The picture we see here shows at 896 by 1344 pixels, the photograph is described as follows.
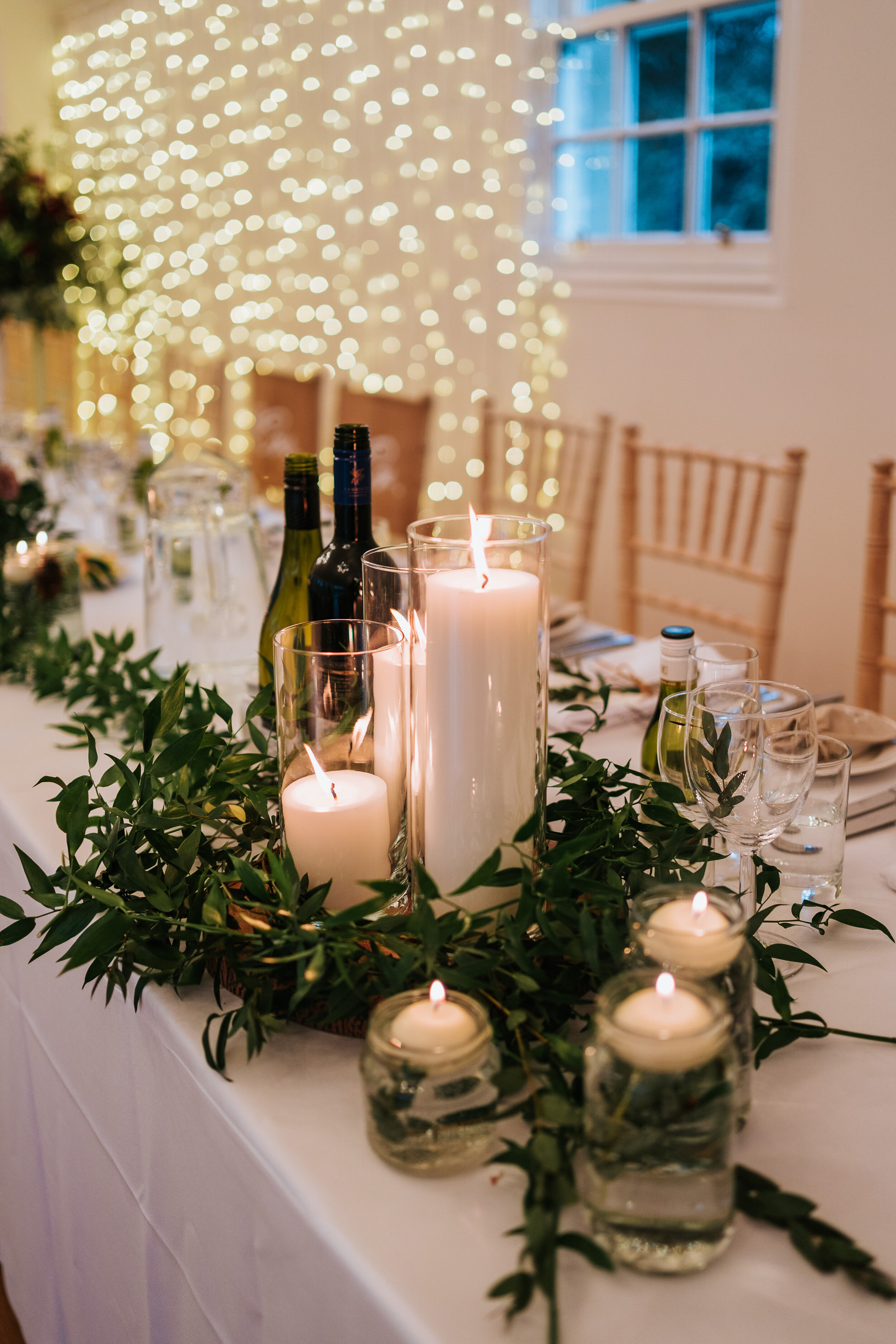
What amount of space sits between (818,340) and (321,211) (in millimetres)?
2025

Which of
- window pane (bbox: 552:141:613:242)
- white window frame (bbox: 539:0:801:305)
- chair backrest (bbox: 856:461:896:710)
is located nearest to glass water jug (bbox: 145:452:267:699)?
chair backrest (bbox: 856:461:896:710)

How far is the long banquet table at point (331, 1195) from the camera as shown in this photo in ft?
1.70

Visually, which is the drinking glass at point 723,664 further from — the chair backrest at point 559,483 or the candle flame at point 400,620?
the chair backrest at point 559,483

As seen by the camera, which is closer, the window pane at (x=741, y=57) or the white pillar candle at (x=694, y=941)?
the white pillar candle at (x=694, y=941)

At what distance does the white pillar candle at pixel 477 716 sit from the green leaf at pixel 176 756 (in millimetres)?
174

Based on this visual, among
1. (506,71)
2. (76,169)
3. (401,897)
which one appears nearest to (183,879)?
(401,897)

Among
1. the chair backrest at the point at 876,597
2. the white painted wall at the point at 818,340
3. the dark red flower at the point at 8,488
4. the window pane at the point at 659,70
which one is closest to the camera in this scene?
the dark red flower at the point at 8,488

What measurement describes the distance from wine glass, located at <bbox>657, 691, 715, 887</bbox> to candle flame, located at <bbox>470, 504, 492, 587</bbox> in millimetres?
212

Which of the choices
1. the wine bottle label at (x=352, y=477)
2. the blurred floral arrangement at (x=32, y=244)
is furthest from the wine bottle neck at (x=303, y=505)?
the blurred floral arrangement at (x=32, y=244)

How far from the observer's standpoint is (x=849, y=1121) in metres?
0.64

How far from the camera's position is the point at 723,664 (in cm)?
106

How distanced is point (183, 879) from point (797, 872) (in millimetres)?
484

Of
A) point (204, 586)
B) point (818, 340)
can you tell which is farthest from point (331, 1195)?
point (818, 340)

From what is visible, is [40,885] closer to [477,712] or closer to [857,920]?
[477,712]
